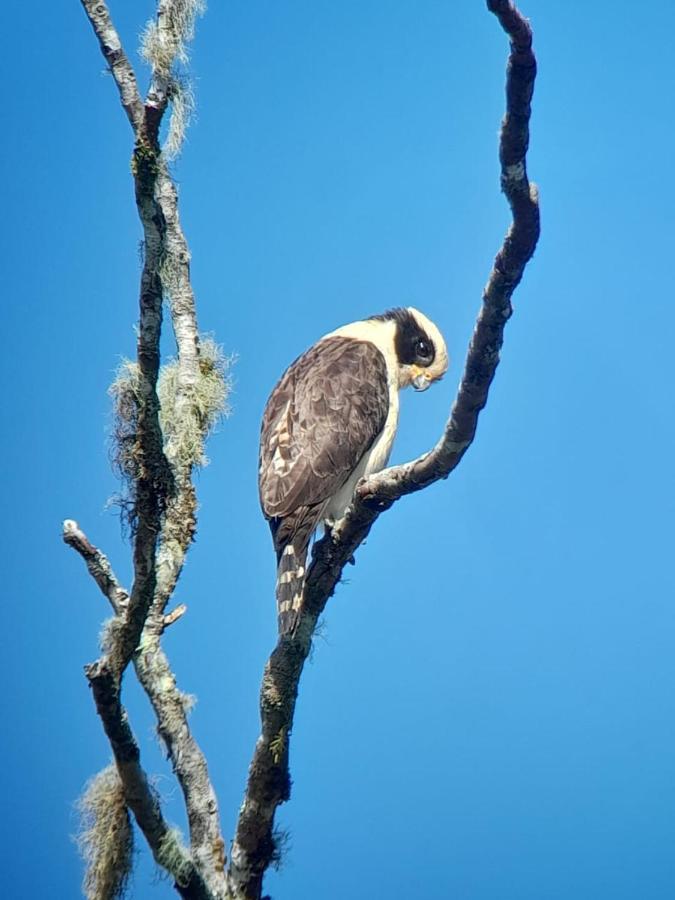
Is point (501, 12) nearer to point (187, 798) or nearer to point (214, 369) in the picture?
point (214, 369)

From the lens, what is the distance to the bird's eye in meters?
6.56

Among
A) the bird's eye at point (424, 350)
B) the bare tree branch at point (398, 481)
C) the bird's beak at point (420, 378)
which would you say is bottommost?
the bare tree branch at point (398, 481)

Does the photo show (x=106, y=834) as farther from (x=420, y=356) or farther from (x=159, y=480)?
(x=420, y=356)

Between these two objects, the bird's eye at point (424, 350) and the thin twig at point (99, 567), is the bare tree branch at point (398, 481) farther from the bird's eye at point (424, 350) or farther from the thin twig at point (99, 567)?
the bird's eye at point (424, 350)

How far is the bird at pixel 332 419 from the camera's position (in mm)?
5359

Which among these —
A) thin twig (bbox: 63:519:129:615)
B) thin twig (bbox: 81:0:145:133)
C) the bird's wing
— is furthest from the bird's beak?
thin twig (bbox: 63:519:129:615)

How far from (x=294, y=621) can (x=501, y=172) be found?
209cm

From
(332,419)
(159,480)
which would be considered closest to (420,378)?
(332,419)

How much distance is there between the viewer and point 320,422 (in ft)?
18.9

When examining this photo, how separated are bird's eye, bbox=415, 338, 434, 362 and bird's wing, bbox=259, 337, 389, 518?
1.10 ft

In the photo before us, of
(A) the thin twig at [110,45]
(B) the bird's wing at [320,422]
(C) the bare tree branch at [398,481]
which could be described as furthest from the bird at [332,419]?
(A) the thin twig at [110,45]

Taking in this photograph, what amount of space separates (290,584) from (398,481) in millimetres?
851

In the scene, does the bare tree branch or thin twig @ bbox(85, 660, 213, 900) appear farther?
thin twig @ bbox(85, 660, 213, 900)

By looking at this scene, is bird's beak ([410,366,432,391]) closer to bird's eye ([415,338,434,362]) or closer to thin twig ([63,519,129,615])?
bird's eye ([415,338,434,362])
